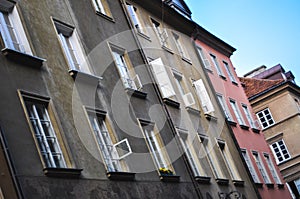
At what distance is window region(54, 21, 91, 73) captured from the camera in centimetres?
1731

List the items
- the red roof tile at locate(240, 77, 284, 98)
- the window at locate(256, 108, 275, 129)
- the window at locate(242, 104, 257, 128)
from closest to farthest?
the window at locate(242, 104, 257, 128) < the window at locate(256, 108, 275, 129) < the red roof tile at locate(240, 77, 284, 98)

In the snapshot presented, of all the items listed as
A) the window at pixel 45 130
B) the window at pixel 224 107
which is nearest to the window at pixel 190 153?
the window at pixel 224 107

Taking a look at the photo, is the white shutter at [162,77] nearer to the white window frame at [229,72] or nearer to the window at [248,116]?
the window at [248,116]

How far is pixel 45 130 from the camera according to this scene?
14320 millimetres

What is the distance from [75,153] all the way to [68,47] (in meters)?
4.25

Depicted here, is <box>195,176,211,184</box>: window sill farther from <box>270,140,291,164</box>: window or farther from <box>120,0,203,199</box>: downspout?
<box>270,140,291,164</box>: window

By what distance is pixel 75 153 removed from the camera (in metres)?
14.7

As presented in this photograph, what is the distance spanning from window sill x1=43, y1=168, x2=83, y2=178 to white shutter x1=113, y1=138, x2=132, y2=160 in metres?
2.81

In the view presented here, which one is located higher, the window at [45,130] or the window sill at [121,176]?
the window at [45,130]

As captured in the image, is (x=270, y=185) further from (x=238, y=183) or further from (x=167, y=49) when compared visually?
(x=167, y=49)

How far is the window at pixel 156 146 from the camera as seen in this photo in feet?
64.5

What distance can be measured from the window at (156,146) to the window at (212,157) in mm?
4664

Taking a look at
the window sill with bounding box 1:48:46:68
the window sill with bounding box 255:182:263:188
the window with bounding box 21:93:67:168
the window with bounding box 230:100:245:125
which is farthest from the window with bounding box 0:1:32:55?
the window with bounding box 230:100:245:125

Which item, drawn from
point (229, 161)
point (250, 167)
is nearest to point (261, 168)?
point (250, 167)
